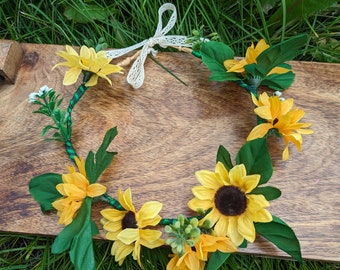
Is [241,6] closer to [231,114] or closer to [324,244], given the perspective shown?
[231,114]

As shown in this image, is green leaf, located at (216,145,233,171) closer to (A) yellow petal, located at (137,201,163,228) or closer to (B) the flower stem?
(A) yellow petal, located at (137,201,163,228)

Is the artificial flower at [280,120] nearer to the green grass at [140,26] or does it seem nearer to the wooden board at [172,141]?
the wooden board at [172,141]

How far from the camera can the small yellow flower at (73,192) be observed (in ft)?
2.25

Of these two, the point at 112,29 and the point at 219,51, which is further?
the point at 112,29

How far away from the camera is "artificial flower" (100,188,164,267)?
2.22 feet

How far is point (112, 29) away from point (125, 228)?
41 centimetres

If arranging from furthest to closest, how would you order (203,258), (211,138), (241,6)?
(241,6) < (211,138) < (203,258)

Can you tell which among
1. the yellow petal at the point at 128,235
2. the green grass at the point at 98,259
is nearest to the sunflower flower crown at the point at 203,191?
the yellow petal at the point at 128,235

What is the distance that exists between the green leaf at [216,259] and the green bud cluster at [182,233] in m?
0.05

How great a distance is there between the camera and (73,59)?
756 millimetres

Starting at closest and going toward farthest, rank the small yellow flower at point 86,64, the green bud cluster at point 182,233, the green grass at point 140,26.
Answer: the green bud cluster at point 182,233
the small yellow flower at point 86,64
the green grass at point 140,26

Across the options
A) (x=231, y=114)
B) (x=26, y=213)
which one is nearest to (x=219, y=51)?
(x=231, y=114)

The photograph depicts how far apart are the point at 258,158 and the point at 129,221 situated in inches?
7.7

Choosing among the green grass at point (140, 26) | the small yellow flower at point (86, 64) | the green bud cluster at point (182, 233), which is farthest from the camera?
the green grass at point (140, 26)
